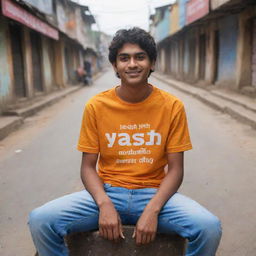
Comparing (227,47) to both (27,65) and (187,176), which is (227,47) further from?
(187,176)

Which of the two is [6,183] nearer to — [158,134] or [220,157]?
[158,134]

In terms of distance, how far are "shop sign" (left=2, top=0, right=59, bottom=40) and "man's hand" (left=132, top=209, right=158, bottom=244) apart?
24.4 feet

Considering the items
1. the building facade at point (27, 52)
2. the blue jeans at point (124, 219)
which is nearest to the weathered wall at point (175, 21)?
the building facade at point (27, 52)

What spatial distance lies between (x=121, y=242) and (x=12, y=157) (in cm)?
382

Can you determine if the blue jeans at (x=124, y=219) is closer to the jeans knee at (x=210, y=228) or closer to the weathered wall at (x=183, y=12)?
the jeans knee at (x=210, y=228)

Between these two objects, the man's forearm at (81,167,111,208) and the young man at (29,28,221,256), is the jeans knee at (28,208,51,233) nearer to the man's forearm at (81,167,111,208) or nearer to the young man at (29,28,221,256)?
the young man at (29,28,221,256)

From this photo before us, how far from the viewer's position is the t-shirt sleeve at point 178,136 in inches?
80.8

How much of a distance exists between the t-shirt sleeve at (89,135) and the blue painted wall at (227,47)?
11758 mm

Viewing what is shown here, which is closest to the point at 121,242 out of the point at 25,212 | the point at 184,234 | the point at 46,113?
the point at 184,234

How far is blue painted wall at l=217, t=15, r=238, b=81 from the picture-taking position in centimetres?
1282

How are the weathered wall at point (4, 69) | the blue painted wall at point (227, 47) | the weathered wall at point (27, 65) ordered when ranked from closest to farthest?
the weathered wall at point (4, 69), the weathered wall at point (27, 65), the blue painted wall at point (227, 47)

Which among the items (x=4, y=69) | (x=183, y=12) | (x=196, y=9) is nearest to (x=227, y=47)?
(x=196, y=9)

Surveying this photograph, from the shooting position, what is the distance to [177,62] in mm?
25844

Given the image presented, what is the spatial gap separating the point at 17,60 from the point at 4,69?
2002 mm
